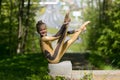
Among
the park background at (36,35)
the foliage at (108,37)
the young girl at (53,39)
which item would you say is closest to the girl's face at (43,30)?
the young girl at (53,39)

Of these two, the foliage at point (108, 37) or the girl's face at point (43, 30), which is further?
the foliage at point (108, 37)

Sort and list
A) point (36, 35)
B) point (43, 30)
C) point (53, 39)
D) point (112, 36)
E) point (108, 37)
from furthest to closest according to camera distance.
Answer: point (36, 35), point (108, 37), point (112, 36), point (43, 30), point (53, 39)

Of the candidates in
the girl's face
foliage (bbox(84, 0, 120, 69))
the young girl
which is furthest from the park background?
the girl's face

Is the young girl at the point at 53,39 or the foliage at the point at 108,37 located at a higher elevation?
the young girl at the point at 53,39

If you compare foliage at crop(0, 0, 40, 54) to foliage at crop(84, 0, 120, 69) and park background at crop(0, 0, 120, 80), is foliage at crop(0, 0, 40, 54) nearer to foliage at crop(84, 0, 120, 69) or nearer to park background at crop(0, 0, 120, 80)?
park background at crop(0, 0, 120, 80)

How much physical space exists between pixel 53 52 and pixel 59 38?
322 mm

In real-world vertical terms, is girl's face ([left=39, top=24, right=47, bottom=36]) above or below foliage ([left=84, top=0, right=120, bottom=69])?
above

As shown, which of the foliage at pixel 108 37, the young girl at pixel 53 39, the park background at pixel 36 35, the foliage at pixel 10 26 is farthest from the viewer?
the foliage at pixel 10 26

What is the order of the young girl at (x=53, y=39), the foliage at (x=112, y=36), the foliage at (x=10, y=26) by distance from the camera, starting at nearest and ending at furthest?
the young girl at (x=53, y=39)
the foliage at (x=112, y=36)
the foliage at (x=10, y=26)

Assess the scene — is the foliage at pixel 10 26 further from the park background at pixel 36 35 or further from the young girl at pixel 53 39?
the young girl at pixel 53 39

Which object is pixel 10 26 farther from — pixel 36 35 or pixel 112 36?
pixel 112 36

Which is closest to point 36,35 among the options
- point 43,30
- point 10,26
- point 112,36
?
point 10,26

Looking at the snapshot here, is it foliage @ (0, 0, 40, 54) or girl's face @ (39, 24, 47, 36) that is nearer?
→ girl's face @ (39, 24, 47, 36)

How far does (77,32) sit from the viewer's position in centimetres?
793
